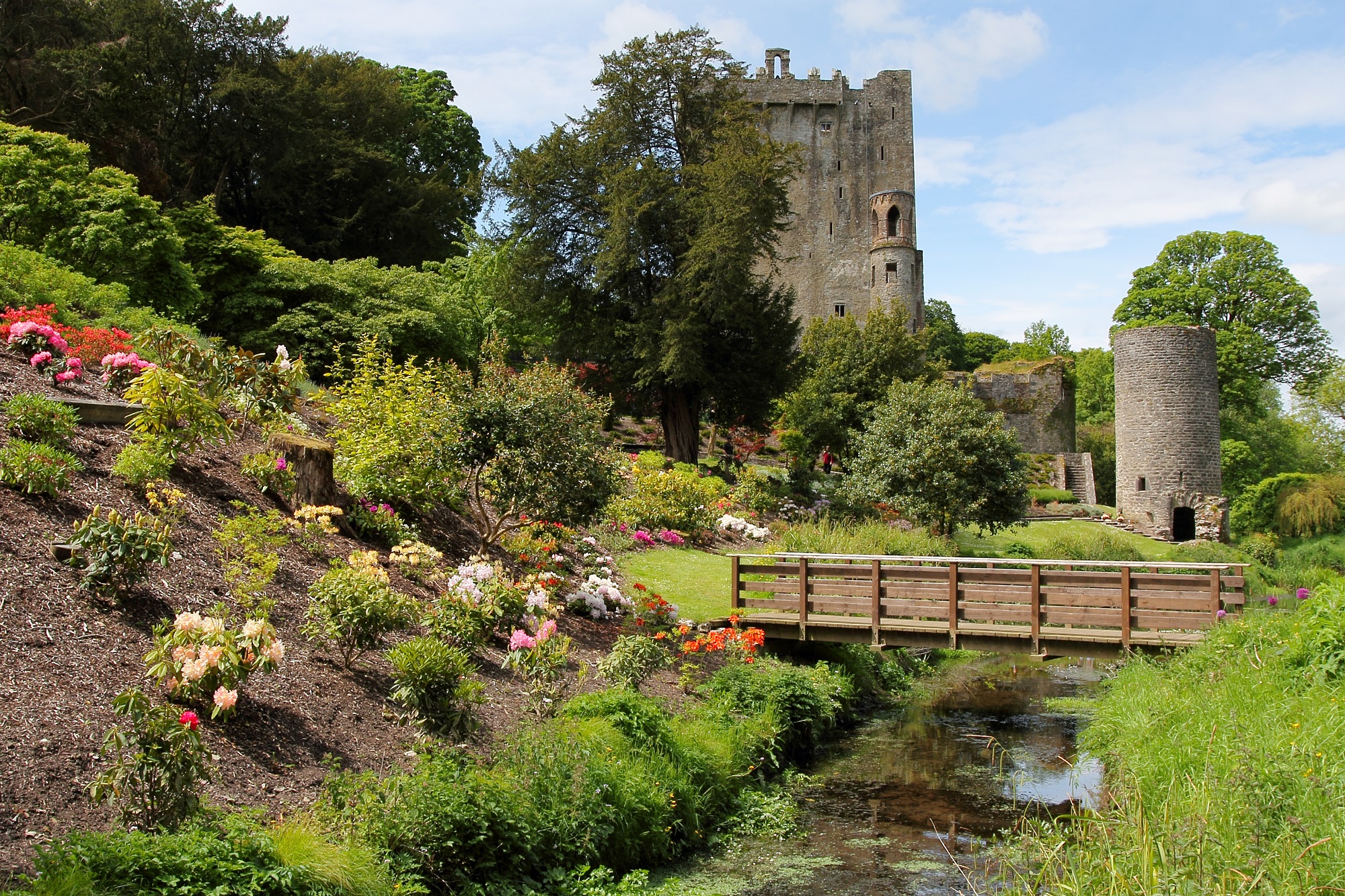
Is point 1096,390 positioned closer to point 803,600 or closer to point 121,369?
point 803,600

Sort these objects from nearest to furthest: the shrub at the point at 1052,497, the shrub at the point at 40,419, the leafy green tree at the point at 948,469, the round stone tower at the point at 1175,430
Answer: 1. the shrub at the point at 40,419
2. the leafy green tree at the point at 948,469
3. the round stone tower at the point at 1175,430
4. the shrub at the point at 1052,497

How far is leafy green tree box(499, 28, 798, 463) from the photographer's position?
26.7m

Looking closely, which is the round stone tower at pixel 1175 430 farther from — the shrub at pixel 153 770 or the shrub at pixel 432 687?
the shrub at pixel 153 770

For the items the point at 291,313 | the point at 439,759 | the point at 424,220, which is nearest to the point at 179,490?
the point at 439,759

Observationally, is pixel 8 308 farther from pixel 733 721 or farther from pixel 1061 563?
pixel 1061 563

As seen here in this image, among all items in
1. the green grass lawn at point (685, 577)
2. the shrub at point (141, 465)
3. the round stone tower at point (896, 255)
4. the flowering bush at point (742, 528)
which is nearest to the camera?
the shrub at point (141, 465)

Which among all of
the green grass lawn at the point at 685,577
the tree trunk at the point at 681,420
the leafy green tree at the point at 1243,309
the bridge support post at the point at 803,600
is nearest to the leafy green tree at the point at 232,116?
the tree trunk at the point at 681,420

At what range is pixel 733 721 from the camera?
417 inches

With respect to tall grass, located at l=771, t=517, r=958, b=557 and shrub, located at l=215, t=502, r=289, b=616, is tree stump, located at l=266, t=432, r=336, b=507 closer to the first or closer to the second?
shrub, located at l=215, t=502, r=289, b=616

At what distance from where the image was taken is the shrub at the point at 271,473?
10.8m

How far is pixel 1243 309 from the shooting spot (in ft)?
150

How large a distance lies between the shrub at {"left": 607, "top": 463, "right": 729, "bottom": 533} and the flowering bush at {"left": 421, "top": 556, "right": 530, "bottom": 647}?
789 centimetres

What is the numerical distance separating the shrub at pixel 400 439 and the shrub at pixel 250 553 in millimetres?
2205

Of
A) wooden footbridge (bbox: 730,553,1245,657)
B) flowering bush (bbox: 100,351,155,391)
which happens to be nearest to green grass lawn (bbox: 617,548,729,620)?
wooden footbridge (bbox: 730,553,1245,657)
